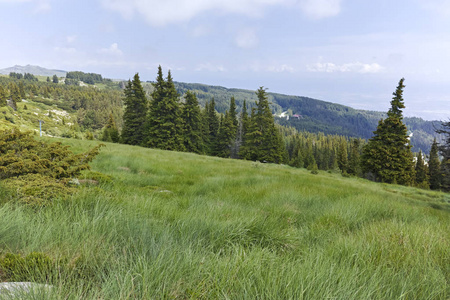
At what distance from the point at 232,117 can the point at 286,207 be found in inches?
1980

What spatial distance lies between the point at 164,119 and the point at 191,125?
25.3 feet

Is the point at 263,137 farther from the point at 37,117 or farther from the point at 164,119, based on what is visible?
the point at 37,117

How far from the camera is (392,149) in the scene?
102 ft

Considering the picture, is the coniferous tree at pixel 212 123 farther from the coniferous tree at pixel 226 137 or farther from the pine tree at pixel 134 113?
the pine tree at pixel 134 113

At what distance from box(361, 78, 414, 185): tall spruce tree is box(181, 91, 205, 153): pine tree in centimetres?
2987

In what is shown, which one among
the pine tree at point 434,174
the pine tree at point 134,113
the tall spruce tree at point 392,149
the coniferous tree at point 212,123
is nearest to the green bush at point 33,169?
the tall spruce tree at point 392,149

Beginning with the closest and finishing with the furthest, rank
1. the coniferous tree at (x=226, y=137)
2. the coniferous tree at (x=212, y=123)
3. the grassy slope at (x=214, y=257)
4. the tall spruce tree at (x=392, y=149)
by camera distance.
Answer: the grassy slope at (x=214, y=257) < the tall spruce tree at (x=392, y=149) < the coniferous tree at (x=226, y=137) < the coniferous tree at (x=212, y=123)

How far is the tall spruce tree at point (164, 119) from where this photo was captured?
38.1 metres

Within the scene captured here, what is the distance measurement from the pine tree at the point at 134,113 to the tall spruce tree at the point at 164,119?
3646 millimetres

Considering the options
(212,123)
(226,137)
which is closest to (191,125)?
(226,137)

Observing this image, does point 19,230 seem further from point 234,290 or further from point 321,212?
point 321,212

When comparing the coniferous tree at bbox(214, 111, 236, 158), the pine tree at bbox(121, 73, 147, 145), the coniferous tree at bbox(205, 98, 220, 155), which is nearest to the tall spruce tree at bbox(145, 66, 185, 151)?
the pine tree at bbox(121, 73, 147, 145)

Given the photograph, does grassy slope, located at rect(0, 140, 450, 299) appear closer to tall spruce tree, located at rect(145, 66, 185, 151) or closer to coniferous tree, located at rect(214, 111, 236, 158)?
tall spruce tree, located at rect(145, 66, 185, 151)

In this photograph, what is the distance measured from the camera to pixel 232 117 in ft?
176
